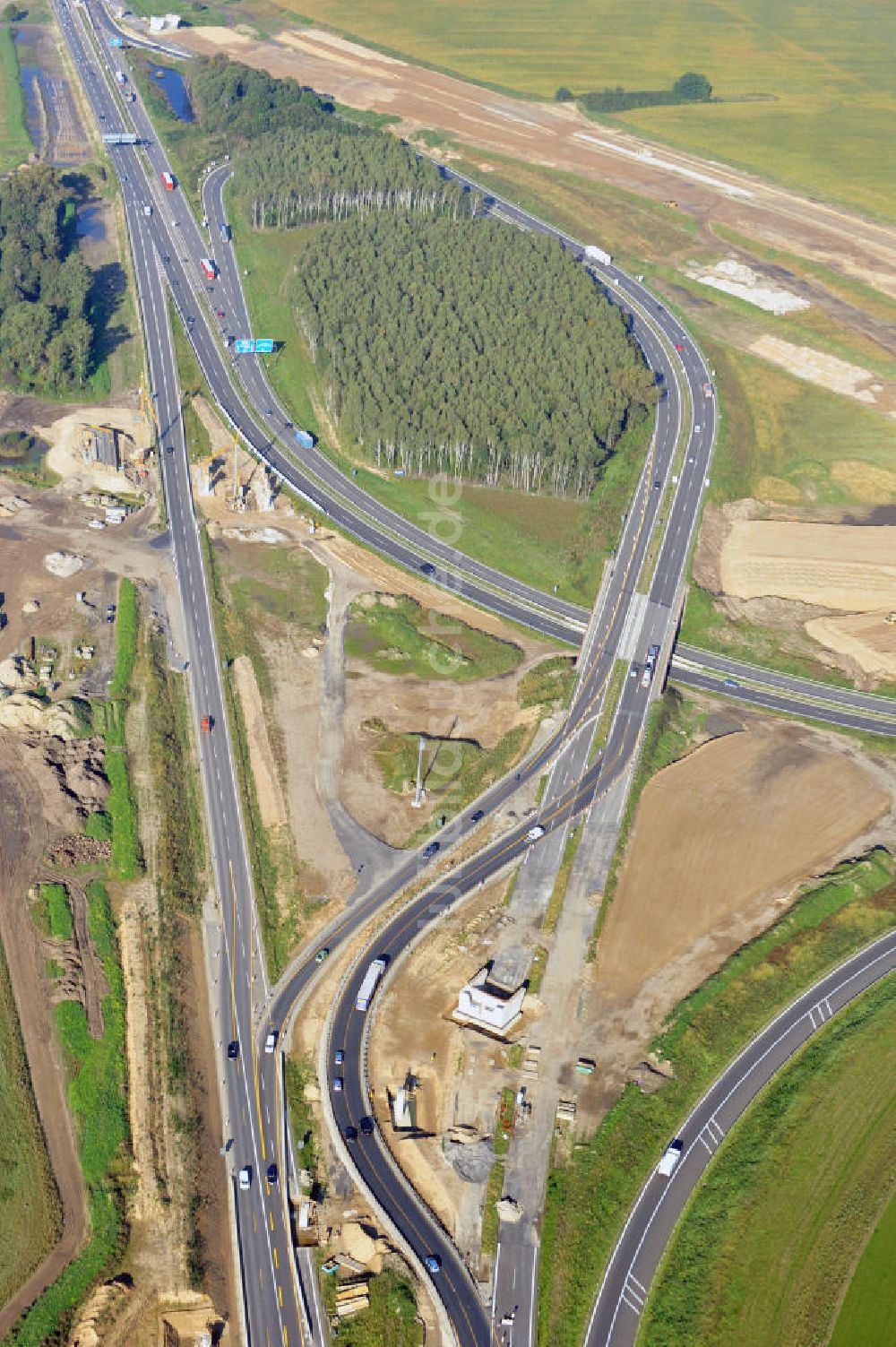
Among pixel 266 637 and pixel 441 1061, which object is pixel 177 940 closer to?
pixel 441 1061

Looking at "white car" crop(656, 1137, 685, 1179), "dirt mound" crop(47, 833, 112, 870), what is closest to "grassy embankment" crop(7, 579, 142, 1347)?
"dirt mound" crop(47, 833, 112, 870)

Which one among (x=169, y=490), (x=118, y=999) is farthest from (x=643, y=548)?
(x=118, y=999)

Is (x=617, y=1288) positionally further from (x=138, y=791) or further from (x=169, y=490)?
(x=169, y=490)

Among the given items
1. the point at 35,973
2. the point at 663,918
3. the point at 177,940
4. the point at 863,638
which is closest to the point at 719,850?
the point at 663,918

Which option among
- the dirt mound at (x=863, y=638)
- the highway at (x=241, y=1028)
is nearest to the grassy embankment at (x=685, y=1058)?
the highway at (x=241, y=1028)

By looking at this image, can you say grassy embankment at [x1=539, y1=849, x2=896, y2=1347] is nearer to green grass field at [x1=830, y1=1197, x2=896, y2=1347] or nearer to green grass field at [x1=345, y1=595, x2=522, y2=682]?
green grass field at [x1=830, y1=1197, x2=896, y2=1347]

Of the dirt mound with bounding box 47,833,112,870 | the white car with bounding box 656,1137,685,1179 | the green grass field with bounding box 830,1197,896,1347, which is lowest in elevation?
the green grass field with bounding box 830,1197,896,1347
